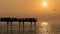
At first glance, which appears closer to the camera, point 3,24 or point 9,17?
point 9,17

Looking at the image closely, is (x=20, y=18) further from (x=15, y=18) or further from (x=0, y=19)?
(x=0, y=19)

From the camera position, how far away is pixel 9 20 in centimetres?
3309

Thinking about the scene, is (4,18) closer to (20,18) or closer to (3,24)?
(20,18)

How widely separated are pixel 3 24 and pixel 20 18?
13867 millimetres

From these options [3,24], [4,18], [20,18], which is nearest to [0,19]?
[4,18]

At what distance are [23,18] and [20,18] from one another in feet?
1.41

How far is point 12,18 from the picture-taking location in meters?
32.8

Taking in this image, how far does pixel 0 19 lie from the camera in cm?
3288

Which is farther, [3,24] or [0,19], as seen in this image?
Answer: [3,24]

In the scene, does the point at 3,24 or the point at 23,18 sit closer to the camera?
the point at 23,18

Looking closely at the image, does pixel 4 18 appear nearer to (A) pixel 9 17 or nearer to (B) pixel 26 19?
(A) pixel 9 17

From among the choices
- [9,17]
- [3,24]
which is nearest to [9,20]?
[9,17]

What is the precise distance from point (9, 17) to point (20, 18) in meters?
1.59

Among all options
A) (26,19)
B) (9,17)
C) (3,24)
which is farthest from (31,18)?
(3,24)
